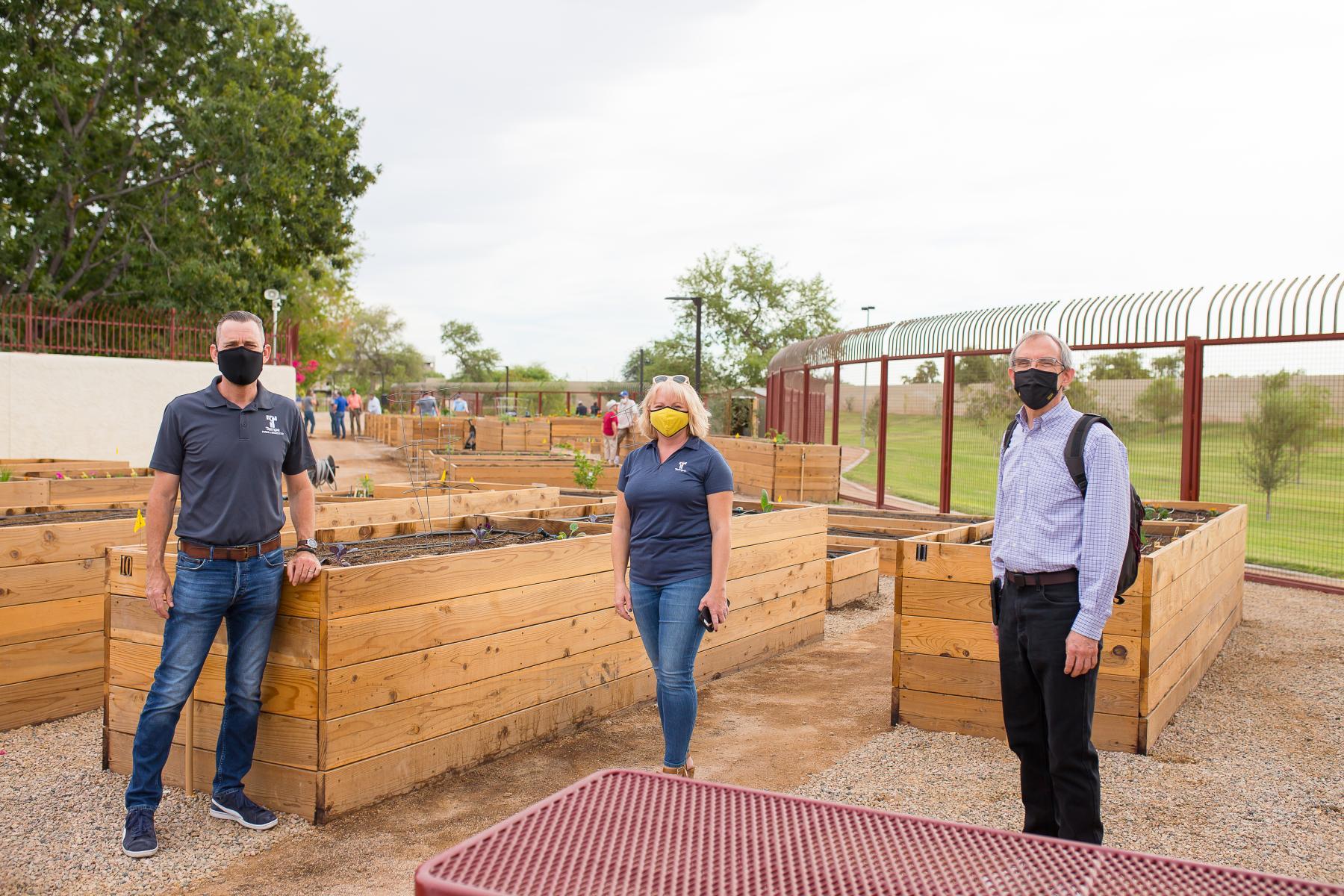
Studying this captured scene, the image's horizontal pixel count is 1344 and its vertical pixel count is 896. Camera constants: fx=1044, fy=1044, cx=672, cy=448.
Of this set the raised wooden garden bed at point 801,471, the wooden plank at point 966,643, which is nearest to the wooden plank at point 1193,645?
the wooden plank at point 966,643

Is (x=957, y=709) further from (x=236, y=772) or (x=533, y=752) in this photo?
(x=236, y=772)

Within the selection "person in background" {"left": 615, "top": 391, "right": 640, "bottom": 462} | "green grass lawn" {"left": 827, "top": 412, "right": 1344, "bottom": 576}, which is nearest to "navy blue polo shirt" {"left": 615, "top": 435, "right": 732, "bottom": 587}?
"green grass lawn" {"left": 827, "top": 412, "right": 1344, "bottom": 576}

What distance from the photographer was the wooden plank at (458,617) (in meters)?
4.50

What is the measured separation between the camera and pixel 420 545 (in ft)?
21.3

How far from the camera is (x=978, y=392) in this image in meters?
15.4

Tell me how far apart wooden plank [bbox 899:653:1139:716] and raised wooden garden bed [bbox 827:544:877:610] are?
3458mm

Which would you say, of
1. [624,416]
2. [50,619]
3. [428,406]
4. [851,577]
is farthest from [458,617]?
[428,406]

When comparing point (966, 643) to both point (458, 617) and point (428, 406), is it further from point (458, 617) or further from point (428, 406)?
point (428, 406)

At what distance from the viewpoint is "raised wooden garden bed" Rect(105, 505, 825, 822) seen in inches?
175

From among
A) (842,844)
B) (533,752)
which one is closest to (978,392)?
(533,752)

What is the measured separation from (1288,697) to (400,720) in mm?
5640

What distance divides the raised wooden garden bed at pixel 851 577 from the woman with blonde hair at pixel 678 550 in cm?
506

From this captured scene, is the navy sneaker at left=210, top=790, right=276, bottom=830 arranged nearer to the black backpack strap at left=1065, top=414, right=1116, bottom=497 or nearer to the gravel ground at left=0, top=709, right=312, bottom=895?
the gravel ground at left=0, top=709, right=312, bottom=895

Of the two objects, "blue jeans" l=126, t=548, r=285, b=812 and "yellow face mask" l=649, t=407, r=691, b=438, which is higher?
"yellow face mask" l=649, t=407, r=691, b=438
